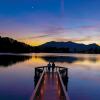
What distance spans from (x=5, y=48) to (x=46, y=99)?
16963 centimetres

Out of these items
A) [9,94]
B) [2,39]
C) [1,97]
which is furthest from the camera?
[2,39]

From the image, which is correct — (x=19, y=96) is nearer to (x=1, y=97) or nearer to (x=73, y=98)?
(x=1, y=97)

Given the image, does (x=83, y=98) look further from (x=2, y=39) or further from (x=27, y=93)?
(x=2, y=39)

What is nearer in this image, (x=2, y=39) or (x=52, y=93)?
(x=52, y=93)

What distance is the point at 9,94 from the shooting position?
71.4 ft

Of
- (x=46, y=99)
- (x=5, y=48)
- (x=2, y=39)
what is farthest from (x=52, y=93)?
(x=5, y=48)

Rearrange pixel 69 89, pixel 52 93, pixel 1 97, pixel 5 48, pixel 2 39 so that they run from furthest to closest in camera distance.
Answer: pixel 5 48, pixel 2 39, pixel 69 89, pixel 1 97, pixel 52 93

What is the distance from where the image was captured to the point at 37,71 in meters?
28.3

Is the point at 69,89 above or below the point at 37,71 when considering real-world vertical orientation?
below

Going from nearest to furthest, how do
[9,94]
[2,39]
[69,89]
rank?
[9,94] < [69,89] < [2,39]

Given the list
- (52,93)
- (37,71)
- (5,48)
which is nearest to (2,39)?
(5,48)

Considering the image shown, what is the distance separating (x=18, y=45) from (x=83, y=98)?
16740 centimetres

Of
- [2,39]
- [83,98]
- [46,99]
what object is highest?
[2,39]

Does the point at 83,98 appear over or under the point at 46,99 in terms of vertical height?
under
